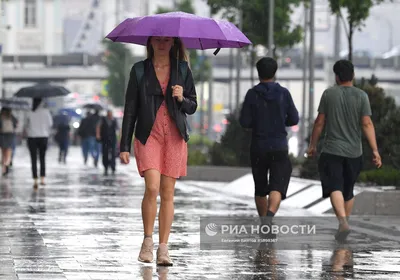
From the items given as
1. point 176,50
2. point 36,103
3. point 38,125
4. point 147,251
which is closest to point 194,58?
point 36,103

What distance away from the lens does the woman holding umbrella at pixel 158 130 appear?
37.9ft

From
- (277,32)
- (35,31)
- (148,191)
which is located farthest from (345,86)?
(35,31)

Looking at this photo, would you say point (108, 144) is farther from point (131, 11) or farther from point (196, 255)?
point (131, 11)

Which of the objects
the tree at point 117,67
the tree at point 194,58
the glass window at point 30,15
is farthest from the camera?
the glass window at point 30,15

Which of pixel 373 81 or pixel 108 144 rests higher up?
pixel 373 81

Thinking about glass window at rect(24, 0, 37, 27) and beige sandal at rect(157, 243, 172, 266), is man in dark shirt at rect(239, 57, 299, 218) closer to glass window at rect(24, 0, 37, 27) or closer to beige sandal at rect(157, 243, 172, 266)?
beige sandal at rect(157, 243, 172, 266)

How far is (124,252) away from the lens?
40.5 feet

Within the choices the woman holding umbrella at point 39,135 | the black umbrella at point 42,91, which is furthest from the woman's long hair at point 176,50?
the black umbrella at point 42,91

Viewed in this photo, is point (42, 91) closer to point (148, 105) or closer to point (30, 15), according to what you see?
point (148, 105)

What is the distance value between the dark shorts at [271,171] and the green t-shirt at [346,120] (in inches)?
18.6

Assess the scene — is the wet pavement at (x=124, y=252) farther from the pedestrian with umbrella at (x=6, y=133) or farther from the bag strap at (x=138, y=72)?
the pedestrian with umbrella at (x=6, y=133)

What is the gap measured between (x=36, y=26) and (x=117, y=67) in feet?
188

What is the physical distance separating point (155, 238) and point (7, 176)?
56.3 ft

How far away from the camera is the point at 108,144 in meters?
34.4
